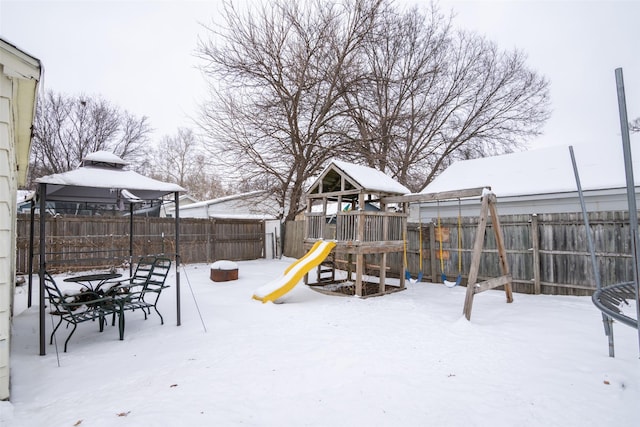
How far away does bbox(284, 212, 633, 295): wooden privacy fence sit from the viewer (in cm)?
662

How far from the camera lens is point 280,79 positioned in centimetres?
1298

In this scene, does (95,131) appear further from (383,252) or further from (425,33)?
(383,252)

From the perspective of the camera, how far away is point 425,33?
54.2 feet

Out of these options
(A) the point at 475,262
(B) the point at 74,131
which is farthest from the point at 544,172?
(B) the point at 74,131

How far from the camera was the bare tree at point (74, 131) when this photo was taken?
21891 millimetres

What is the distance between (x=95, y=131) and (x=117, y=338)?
2381 centimetres

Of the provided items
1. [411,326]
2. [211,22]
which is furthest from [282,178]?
[411,326]

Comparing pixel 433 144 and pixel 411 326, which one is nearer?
pixel 411 326

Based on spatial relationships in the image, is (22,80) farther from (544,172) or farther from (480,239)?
(544,172)

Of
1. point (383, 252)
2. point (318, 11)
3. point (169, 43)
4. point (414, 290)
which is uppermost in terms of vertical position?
point (169, 43)

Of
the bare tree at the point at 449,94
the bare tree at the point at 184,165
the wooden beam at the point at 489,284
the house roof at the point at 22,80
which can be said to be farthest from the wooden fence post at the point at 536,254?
the bare tree at the point at 184,165

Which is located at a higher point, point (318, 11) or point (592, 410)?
point (318, 11)

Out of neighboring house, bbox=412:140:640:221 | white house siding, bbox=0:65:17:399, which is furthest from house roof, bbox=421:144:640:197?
white house siding, bbox=0:65:17:399

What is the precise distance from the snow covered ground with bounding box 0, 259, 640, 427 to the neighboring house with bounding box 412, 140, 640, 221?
3308 millimetres
